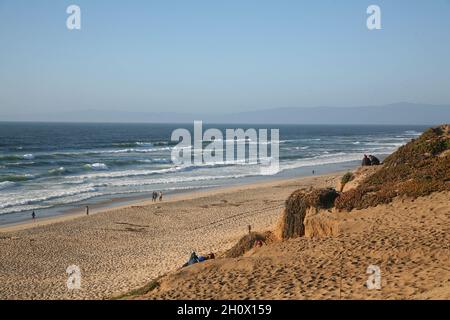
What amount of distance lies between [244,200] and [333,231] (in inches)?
761

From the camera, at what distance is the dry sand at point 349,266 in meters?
8.68

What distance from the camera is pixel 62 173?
45438 mm

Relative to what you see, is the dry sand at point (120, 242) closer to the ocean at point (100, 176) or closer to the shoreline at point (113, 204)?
the shoreline at point (113, 204)

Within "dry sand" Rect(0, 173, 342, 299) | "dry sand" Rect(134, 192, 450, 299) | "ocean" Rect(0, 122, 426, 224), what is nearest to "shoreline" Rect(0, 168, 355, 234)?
"dry sand" Rect(0, 173, 342, 299)

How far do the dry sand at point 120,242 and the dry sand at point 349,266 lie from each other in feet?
15.8

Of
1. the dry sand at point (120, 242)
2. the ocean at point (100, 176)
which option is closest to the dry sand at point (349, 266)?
the dry sand at point (120, 242)

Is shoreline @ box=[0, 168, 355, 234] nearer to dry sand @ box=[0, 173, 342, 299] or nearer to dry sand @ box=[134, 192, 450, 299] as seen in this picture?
dry sand @ box=[0, 173, 342, 299]

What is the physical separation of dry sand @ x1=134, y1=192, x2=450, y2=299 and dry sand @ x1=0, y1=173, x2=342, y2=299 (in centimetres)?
481

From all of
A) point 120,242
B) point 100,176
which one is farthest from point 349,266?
point 100,176

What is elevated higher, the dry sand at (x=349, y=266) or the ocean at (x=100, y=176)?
the dry sand at (x=349, y=266)

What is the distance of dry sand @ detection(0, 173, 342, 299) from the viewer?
15.7 m

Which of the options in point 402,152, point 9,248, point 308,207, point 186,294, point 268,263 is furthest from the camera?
point 9,248
